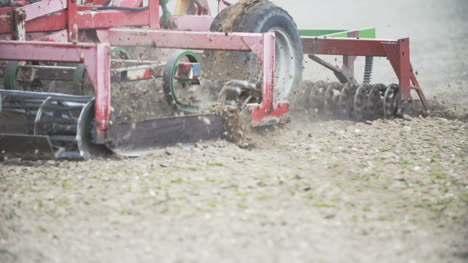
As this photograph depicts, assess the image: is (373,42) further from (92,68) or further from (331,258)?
(331,258)

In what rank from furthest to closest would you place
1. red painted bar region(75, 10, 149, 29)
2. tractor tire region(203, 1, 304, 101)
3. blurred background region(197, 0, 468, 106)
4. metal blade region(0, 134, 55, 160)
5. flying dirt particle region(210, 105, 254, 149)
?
blurred background region(197, 0, 468, 106) < tractor tire region(203, 1, 304, 101) < red painted bar region(75, 10, 149, 29) < flying dirt particle region(210, 105, 254, 149) < metal blade region(0, 134, 55, 160)

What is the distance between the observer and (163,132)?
5.76 meters

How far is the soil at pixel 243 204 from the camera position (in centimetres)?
355

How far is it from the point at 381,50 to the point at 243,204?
4468 mm

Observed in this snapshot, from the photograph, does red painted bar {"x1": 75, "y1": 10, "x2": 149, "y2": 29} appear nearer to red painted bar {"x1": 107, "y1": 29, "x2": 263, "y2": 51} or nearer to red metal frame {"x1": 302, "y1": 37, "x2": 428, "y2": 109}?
red painted bar {"x1": 107, "y1": 29, "x2": 263, "y2": 51}

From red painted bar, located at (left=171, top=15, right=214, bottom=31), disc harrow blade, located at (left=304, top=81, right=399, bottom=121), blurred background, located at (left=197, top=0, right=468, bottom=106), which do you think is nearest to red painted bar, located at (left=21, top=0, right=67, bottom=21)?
red painted bar, located at (left=171, top=15, right=214, bottom=31)

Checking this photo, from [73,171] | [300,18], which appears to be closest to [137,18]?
[73,171]

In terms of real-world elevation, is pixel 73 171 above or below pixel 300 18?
below

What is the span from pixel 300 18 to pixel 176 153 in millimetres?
20689

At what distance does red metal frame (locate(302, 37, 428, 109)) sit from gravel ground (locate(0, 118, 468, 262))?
1942 mm

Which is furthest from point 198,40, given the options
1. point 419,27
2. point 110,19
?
point 419,27

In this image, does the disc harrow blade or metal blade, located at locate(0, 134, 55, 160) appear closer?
metal blade, located at locate(0, 134, 55, 160)

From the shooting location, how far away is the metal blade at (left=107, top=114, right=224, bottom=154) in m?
5.43

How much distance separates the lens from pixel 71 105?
5.43 meters
